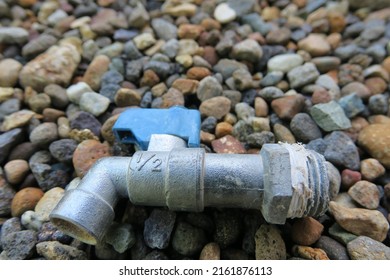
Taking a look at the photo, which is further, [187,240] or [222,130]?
[222,130]

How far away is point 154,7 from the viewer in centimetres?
204

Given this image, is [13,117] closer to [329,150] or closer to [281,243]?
[281,243]

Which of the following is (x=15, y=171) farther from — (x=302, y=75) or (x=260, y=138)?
(x=302, y=75)

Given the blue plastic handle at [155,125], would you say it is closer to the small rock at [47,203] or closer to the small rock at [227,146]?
the small rock at [227,146]

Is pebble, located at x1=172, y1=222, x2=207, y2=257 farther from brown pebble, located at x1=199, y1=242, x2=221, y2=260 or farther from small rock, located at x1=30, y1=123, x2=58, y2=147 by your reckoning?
small rock, located at x1=30, y1=123, x2=58, y2=147

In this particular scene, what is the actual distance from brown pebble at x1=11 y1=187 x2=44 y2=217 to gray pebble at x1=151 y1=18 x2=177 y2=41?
3.68 feet

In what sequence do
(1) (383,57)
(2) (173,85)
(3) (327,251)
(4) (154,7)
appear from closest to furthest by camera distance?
(3) (327,251) < (2) (173,85) < (1) (383,57) < (4) (154,7)

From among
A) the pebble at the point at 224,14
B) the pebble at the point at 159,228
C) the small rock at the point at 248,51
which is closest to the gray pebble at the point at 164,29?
the pebble at the point at 224,14

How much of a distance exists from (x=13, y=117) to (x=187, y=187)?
0.99 meters

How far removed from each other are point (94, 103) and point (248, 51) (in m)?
0.85

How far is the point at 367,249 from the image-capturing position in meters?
1.00

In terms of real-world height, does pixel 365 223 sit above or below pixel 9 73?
below

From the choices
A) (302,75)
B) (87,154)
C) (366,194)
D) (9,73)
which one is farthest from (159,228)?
(9,73)
